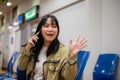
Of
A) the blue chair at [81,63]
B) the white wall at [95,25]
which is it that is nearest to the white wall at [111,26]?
the white wall at [95,25]

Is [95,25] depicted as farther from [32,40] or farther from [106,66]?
[32,40]

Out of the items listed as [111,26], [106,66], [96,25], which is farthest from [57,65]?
[96,25]

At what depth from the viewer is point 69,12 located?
17.8 feet

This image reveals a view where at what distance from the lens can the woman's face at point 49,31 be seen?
1899 mm

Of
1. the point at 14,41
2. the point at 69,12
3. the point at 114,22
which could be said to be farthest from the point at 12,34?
the point at 114,22

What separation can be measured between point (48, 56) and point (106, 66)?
2.10 metres

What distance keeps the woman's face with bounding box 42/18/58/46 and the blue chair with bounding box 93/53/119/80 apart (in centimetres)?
195

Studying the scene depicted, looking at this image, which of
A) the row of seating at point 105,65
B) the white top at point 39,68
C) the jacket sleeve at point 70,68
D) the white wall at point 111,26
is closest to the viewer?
the jacket sleeve at point 70,68

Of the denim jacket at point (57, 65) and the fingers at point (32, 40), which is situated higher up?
the fingers at point (32, 40)

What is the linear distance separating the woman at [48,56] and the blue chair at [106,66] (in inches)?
74.9

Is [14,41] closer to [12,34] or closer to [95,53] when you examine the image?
[12,34]

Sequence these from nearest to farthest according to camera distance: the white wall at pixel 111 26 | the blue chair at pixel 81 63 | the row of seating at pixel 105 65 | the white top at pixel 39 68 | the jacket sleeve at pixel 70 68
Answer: the jacket sleeve at pixel 70 68 < the white top at pixel 39 68 < the blue chair at pixel 81 63 < the row of seating at pixel 105 65 < the white wall at pixel 111 26

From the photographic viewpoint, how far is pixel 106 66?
376 centimetres

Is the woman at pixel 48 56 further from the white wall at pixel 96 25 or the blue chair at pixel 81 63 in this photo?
the white wall at pixel 96 25
